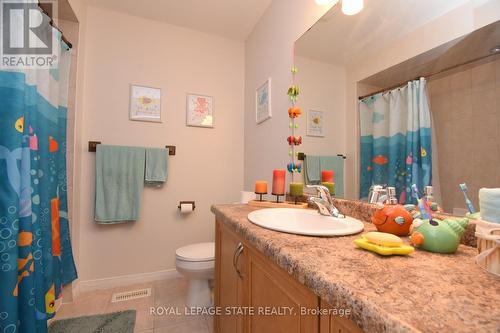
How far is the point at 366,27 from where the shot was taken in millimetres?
1067

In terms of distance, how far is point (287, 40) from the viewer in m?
1.57

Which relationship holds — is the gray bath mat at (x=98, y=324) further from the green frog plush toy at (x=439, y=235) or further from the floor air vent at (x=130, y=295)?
the green frog plush toy at (x=439, y=235)

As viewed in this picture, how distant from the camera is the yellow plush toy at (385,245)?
524 mm

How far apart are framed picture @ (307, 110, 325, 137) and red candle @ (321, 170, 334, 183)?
0.21 m

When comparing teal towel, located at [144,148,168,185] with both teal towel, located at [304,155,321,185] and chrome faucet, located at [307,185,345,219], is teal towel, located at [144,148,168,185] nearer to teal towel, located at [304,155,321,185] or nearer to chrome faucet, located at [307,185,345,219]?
teal towel, located at [304,155,321,185]

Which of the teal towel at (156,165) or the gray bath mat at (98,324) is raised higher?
the teal towel at (156,165)

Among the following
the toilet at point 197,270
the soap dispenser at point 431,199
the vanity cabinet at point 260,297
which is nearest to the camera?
the vanity cabinet at point 260,297

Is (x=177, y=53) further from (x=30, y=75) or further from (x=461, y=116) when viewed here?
(x=461, y=116)

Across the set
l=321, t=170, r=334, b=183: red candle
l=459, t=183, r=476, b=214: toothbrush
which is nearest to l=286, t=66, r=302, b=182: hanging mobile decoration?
l=321, t=170, r=334, b=183: red candle

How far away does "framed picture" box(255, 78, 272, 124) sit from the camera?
178 cm

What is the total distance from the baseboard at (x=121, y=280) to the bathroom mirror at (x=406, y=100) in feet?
5.66

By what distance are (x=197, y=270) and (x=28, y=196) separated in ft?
3.32

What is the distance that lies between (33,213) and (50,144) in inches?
20.1

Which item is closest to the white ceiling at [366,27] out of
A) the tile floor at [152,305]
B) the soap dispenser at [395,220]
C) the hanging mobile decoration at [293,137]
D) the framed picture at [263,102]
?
the hanging mobile decoration at [293,137]
